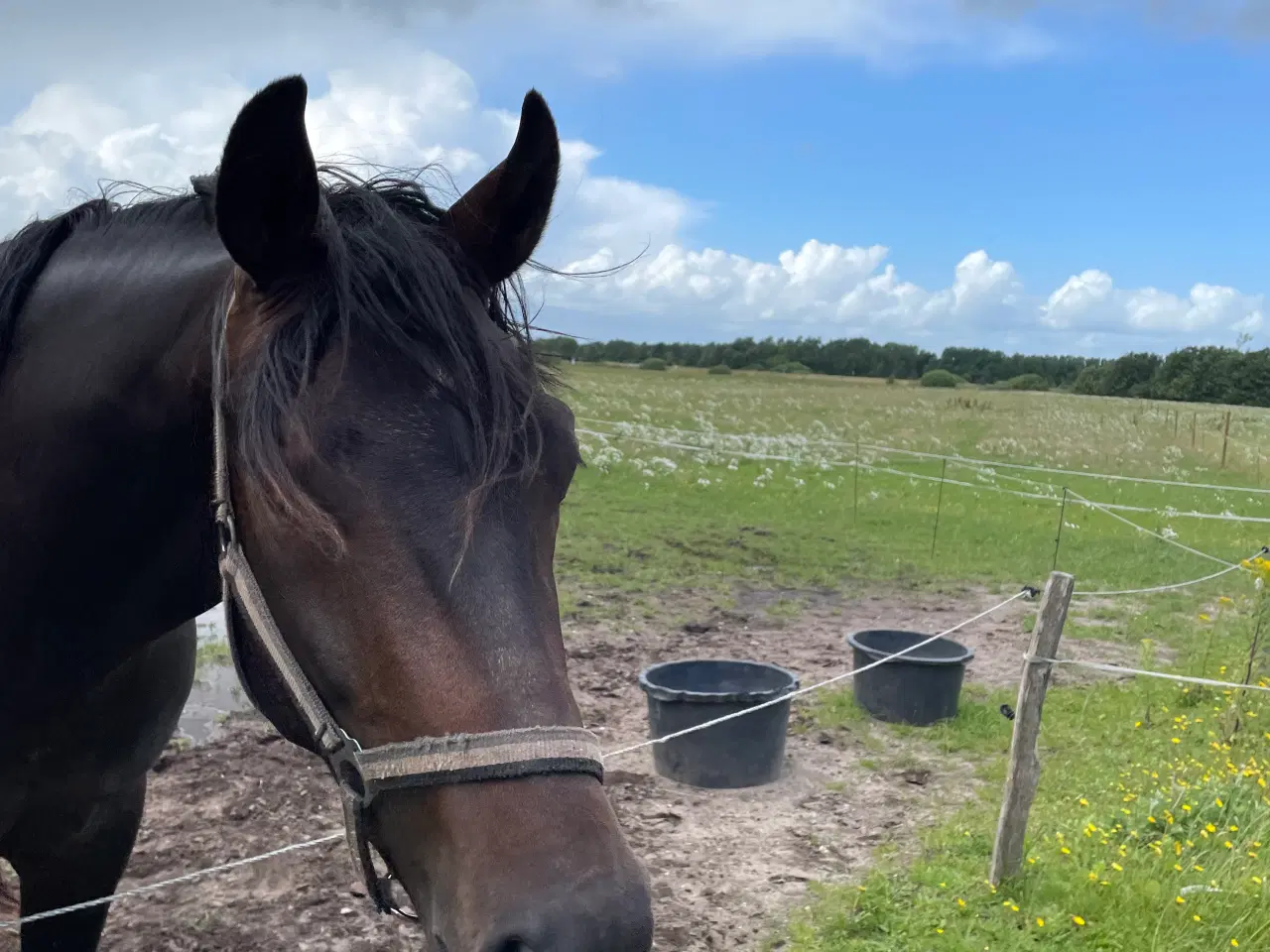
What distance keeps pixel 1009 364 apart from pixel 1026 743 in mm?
84859

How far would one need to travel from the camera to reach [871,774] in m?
5.45

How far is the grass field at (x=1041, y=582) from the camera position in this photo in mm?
3709

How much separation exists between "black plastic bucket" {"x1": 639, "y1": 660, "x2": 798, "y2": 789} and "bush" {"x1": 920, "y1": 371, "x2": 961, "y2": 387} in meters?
64.4

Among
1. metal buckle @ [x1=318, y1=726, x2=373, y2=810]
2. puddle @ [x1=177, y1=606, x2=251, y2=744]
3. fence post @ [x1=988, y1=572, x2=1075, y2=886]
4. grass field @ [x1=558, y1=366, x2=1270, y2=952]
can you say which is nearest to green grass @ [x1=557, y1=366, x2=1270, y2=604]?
grass field @ [x1=558, y1=366, x2=1270, y2=952]

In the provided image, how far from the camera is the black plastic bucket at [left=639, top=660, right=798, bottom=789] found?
5.08 metres

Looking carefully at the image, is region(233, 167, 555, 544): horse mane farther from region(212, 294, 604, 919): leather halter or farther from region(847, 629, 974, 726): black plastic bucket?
region(847, 629, 974, 726): black plastic bucket

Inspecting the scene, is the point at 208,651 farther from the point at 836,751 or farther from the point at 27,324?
the point at 27,324

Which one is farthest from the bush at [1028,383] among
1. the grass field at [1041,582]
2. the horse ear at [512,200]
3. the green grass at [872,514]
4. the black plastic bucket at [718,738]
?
the horse ear at [512,200]

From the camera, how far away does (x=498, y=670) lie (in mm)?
1329

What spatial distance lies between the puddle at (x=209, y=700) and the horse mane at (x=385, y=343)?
4340 millimetres

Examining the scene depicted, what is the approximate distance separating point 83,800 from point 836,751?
4457 mm

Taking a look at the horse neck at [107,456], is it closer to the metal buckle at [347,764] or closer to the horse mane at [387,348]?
the horse mane at [387,348]

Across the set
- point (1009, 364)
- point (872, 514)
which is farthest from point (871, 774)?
point (1009, 364)

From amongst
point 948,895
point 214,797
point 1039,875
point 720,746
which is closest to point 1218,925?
point 1039,875
